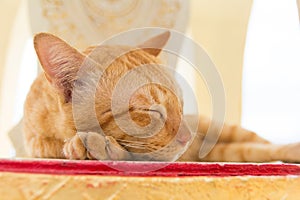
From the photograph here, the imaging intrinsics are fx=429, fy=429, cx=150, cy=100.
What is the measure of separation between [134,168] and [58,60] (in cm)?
27

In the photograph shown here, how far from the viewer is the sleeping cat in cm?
59

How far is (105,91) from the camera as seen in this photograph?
2.23 ft

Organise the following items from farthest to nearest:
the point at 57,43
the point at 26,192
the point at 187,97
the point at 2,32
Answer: the point at 2,32 < the point at 187,97 < the point at 57,43 < the point at 26,192

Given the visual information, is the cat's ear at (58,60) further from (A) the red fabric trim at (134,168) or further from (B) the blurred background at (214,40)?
(B) the blurred background at (214,40)

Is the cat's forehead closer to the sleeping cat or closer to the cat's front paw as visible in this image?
the sleeping cat

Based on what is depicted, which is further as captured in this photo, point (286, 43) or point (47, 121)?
point (286, 43)

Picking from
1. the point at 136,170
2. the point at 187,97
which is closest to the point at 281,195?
the point at 136,170

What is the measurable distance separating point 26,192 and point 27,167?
2 centimetres

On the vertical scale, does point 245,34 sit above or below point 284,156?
above

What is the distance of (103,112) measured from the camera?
0.66 metres

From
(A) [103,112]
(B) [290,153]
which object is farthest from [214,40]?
(A) [103,112]

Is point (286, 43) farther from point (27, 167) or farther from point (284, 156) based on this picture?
point (27, 167)

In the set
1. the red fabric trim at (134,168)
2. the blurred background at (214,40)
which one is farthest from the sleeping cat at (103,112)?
the blurred background at (214,40)

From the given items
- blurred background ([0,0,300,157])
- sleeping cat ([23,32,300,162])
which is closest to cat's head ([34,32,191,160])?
sleeping cat ([23,32,300,162])
